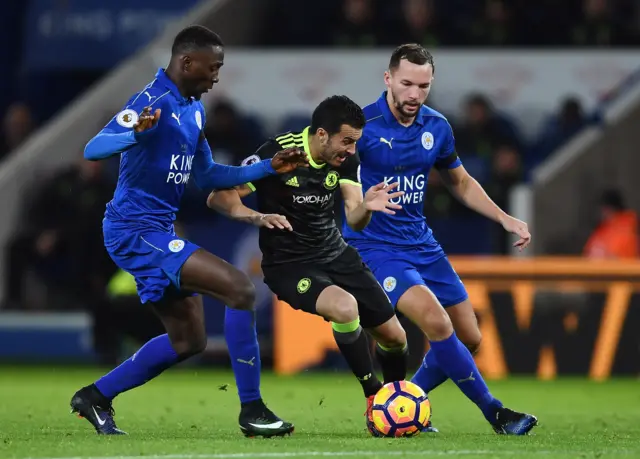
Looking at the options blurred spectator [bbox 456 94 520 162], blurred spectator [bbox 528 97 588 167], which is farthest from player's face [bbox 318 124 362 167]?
blurred spectator [bbox 528 97 588 167]

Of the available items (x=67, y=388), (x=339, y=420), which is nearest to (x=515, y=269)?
(x=67, y=388)

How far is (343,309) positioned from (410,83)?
4.34 ft

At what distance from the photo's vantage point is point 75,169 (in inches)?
615

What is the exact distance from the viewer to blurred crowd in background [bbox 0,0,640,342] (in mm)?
15102

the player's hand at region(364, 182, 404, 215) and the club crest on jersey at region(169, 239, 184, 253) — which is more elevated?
the player's hand at region(364, 182, 404, 215)

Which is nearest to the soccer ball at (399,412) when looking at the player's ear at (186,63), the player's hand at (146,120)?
the player's hand at (146,120)

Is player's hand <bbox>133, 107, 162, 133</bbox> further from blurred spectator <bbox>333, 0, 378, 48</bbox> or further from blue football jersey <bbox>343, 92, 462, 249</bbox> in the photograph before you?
blurred spectator <bbox>333, 0, 378, 48</bbox>

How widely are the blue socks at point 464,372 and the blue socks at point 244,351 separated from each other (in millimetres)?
990

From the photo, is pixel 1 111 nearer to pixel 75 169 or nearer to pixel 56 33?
pixel 56 33

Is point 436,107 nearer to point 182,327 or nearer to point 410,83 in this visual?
point 410,83

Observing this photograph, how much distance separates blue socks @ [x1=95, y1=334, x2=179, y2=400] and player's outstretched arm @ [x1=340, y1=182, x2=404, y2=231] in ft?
3.74

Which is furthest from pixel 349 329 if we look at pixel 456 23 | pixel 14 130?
pixel 14 130

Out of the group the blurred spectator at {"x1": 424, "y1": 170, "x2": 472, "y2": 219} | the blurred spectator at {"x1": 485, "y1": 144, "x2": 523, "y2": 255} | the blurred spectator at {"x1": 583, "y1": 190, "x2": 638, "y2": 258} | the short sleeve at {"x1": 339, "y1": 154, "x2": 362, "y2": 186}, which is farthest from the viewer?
the blurred spectator at {"x1": 424, "y1": 170, "x2": 472, "y2": 219}

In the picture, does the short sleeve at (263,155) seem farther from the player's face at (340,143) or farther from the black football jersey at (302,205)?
the player's face at (340,143)
